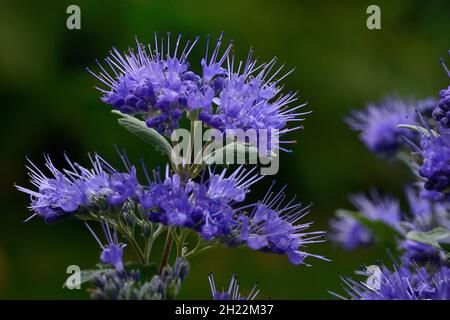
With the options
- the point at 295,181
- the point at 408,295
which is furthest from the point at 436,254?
the point at 295,181

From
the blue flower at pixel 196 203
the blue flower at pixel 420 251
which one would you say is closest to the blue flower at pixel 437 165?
the blue flower at pixel 196 203

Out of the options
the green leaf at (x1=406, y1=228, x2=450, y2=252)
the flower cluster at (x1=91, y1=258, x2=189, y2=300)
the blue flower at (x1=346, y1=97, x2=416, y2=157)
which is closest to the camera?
the flower cluster at (x1=91, y1=258, x2=189, y2=300)

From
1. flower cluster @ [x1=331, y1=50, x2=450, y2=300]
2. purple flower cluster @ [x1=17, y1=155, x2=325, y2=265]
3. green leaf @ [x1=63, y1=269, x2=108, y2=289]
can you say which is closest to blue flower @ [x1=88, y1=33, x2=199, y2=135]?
purple flower cluster @ [x1=17, y1=155, x2=325, y2=265]

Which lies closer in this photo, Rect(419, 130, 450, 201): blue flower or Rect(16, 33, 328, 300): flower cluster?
Rect(16, 33, 328, 300): flower cluster

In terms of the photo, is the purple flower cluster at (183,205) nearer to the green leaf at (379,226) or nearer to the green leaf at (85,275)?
the green leaf at (85,275)

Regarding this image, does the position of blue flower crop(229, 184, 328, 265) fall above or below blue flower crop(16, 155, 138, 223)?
below

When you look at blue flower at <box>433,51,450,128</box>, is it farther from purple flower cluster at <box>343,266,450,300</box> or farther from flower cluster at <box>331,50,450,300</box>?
purple flower cluster at <box>343,266,450,300</box>

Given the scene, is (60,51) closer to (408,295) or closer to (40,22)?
(40,22)

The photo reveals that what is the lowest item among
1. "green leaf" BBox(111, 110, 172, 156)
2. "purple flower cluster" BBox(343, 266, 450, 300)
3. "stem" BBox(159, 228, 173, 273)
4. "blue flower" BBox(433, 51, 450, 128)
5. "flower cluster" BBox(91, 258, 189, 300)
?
"purple flower cluster" BBox(343, 266, 450, 300)

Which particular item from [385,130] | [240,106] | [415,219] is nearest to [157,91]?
[240,106]

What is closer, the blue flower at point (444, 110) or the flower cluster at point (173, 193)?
the flower cluster at point (173, 193)
